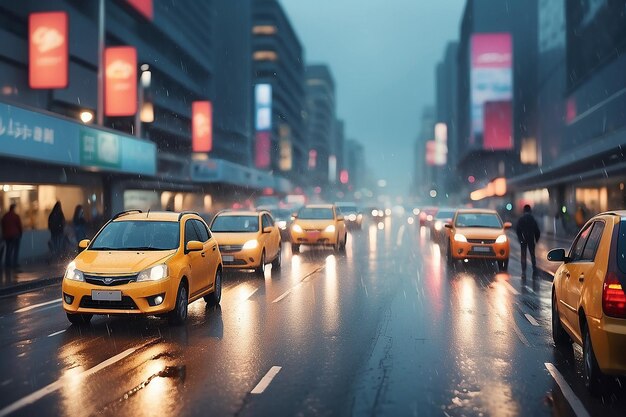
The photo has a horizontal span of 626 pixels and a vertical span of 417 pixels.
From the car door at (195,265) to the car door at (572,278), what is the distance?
530 centimetres

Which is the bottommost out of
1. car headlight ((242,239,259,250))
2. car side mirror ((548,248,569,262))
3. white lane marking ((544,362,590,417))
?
white lane marking ((544,362,590,417))

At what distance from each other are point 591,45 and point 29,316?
5504 cm

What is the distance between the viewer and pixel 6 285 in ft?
49.0

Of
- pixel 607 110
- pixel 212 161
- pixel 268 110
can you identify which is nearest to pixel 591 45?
pixel 607 110

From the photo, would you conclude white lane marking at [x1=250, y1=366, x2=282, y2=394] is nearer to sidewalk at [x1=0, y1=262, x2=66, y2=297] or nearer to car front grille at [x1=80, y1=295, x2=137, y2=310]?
car front grille at [x1=80, y1=295, x2=137, y2=310]

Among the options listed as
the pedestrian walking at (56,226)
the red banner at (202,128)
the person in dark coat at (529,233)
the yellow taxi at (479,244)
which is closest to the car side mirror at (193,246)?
the person in dark coat at (529,233)

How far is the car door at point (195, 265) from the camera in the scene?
1061cm

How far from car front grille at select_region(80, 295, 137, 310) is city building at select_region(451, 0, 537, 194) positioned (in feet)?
317

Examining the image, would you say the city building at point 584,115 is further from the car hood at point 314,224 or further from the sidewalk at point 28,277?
the sidewalk at point 28,277

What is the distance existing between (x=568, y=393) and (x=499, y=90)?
378 feet

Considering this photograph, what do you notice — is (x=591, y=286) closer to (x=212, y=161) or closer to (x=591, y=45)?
(x=212, y=161)

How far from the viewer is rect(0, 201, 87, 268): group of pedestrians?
62.2 feet

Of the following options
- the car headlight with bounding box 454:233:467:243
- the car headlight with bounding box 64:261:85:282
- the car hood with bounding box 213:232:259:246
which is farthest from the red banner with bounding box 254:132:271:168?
the car headlight with bounding box 64:261:85:282

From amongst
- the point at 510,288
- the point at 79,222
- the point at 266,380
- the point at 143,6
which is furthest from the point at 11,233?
the point at 143,6
